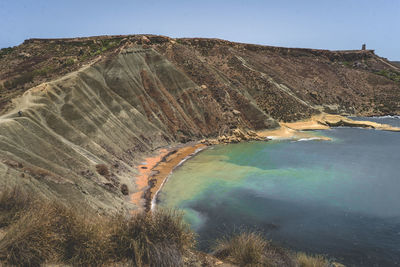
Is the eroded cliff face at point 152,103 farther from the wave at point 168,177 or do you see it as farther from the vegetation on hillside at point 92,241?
the vegetation on hillside at point 92,241

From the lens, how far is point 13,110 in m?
25.1

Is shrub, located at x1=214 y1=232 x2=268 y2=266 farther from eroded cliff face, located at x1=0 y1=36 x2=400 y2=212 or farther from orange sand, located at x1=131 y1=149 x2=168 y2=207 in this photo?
orange sand, located at x1=131 y1=149 x2=168 y2=207

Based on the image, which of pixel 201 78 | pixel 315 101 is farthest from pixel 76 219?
pixel 315 101

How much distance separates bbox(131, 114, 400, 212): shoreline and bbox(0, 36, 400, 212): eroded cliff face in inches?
52.3

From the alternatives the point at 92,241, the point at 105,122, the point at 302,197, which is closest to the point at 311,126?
the point at 302,197

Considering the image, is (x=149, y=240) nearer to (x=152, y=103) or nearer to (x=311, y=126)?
(x=152, y=103)

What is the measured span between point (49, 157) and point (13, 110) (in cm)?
889

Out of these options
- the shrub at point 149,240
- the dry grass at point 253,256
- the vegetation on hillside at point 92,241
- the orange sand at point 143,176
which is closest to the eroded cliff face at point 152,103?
the orange sand at point 143,176

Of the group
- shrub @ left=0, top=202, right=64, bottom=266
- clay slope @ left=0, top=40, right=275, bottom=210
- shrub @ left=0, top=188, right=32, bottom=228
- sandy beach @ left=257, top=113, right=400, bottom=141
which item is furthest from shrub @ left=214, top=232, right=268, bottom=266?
sandy beach @ left=257, top=113, right=400, bottom=141

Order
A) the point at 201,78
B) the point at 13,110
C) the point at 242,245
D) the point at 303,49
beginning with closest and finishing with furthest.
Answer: the point at 242,245, the point at 13,110, the point at 201,78, the point at 303,49

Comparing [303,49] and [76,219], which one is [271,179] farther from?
[303,49]

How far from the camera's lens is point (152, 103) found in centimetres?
4194

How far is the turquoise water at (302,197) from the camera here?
1666 centimetres

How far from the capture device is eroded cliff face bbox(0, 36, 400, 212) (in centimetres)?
1942
